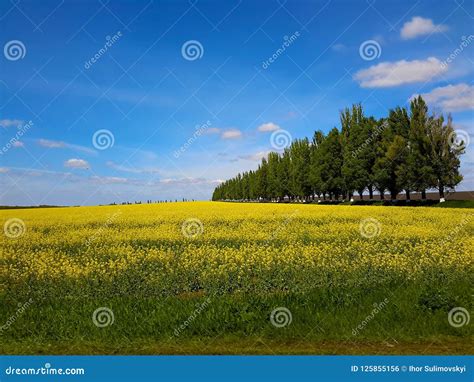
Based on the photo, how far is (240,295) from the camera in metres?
11.0

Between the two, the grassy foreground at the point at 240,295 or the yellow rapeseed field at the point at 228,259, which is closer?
the grassy foreground at the point at 240,295

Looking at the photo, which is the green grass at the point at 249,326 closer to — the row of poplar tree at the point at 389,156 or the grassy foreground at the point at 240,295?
the grassy foreground at the point at 240,295

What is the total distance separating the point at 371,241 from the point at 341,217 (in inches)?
324

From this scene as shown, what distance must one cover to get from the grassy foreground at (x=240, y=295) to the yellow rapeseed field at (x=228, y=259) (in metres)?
0.05

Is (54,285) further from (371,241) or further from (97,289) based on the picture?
(371,241)

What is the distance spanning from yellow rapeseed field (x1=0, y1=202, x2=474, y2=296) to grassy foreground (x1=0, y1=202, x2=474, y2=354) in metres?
0.05

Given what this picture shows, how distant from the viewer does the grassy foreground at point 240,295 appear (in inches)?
342

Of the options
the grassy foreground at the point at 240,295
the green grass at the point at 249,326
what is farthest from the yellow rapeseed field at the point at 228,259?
the green grass at the point at 249,326

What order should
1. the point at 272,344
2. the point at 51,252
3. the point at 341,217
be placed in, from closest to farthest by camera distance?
the point at 272,344 < the point at 51,252 < the point at 341,217

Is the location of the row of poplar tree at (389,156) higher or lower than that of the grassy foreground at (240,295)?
higher

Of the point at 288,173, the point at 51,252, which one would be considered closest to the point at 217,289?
the point at 51,252

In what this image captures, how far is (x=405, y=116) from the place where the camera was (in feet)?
217

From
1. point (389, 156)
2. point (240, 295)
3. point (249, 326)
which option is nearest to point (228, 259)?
point (240, 295)

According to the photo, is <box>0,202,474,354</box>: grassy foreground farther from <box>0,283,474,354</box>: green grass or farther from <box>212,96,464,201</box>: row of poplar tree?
<box>212,96,464,201</box>: row of poplar tree
